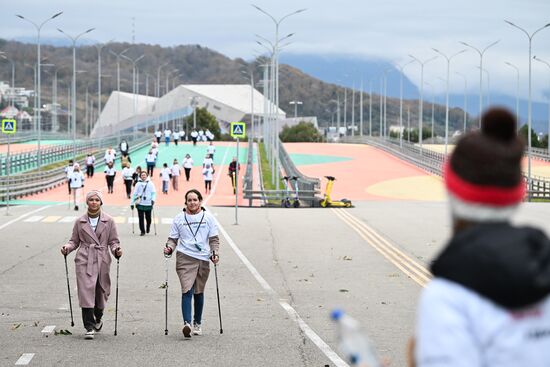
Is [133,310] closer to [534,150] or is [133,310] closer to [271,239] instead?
[271,239]

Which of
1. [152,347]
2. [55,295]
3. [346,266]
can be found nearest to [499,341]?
[152,347]

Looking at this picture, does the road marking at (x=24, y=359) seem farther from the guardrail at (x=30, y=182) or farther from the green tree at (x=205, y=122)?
the green tree at (x=205, y=122)

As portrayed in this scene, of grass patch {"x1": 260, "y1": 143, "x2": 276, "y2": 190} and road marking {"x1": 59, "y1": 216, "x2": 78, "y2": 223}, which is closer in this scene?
road marking {"x1": 59, "y1": 216, "x2": 78, "y2": 223}

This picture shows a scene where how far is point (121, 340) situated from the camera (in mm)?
12719

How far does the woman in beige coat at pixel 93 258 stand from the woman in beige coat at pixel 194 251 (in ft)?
2.22

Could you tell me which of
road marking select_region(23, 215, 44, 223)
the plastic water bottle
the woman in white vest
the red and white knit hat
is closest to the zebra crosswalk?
road marking select_region(23, 215, 44, 223)

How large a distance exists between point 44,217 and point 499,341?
34473mm

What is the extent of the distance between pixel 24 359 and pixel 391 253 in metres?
14.6

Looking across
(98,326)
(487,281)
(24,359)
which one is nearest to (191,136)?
(98,326)

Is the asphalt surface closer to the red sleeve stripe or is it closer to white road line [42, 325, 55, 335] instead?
white road line [42, 325, 55, 335]

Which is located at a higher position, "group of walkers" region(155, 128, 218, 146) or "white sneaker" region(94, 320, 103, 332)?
"group of walkers" region(155, 128, 218, 146)

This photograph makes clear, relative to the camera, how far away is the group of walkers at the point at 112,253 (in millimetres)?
12914

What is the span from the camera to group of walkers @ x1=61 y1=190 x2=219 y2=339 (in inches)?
508

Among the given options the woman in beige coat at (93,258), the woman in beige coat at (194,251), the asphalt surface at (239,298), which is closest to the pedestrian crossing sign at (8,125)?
the asphalt surface at (239,298)
